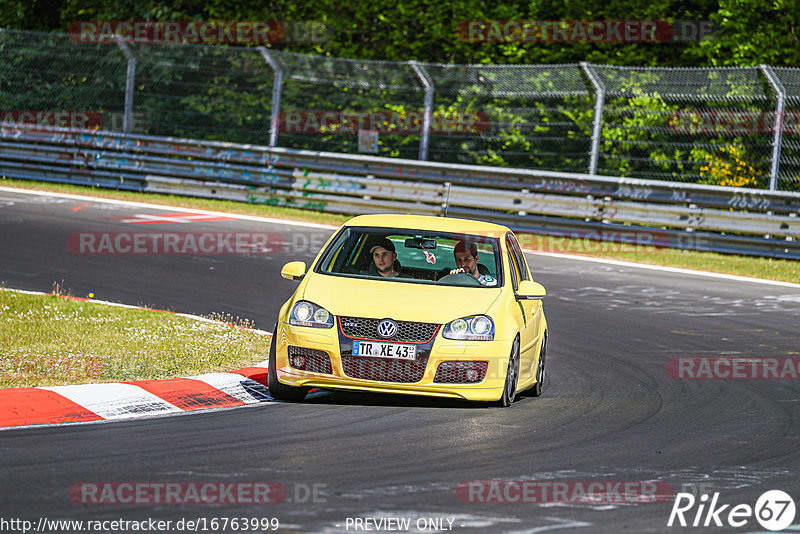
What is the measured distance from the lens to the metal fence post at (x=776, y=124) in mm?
18797

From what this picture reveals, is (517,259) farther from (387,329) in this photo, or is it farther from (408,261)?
(387,329)

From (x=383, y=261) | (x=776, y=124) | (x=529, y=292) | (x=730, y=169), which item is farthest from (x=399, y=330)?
(x=730, y=169)

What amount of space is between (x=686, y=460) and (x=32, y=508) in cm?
376

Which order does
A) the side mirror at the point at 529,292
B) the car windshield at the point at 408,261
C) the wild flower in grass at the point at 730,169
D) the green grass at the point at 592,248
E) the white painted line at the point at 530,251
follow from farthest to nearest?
1. the wild flower in grass at the point at 730,169
2. the green grass at the point at 592,248
3. the white painted line at the point at 530,251
4. the car windshield at the point at 408,261
5. the side mirror at the point at 529,292

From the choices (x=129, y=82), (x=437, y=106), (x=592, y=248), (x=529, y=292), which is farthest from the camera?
(x=129, y=82)

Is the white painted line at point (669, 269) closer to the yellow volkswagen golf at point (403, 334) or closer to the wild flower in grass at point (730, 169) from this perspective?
the wild flower in grass at point (730, 169)

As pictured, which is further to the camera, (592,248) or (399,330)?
(592,248)

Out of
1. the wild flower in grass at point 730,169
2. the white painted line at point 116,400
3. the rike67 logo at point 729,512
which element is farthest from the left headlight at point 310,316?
the wild flower in grass at point 730,169

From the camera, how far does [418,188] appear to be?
2111 cm

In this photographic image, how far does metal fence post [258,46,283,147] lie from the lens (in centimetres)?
2270

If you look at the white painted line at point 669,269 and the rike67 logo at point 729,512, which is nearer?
the rike67 logo at point 729,512

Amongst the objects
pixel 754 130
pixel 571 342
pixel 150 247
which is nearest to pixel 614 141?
pixel 754 130

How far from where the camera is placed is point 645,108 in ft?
68.1

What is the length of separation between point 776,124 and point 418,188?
233 inches
